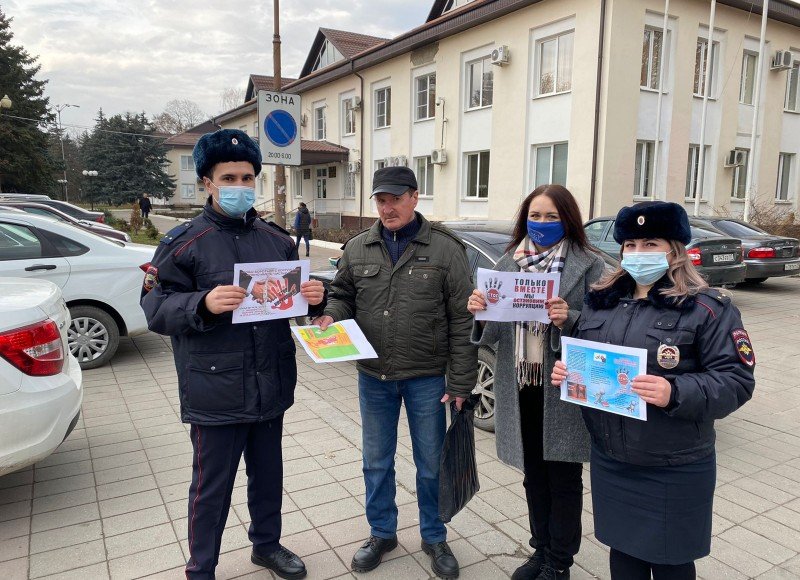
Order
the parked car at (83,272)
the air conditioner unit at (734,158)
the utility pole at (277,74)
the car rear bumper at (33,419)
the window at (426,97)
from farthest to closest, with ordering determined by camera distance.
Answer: the window at (426,97) → the air conditioner unit at (734,158) → the utility pole at (277,74) → the parked car at (83,272) → the car rear bumper at (33,419)

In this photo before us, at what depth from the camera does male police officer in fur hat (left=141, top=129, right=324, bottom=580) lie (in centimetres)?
247

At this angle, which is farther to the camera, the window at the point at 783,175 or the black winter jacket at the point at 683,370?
Result: the window at the point at 783,175

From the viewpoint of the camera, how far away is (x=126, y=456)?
14.3 feet

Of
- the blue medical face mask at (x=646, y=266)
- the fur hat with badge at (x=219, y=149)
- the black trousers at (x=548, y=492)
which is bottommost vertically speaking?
the black trousers at (x=548, y=492)

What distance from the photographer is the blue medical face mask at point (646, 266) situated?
2.13 metres

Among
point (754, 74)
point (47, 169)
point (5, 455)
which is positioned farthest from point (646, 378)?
point (47, 169)

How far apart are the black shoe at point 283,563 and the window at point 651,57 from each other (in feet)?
55.2

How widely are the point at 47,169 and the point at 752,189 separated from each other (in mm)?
39947

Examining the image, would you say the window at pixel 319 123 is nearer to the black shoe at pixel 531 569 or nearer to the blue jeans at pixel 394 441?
the blue jeans at pixel 394 441

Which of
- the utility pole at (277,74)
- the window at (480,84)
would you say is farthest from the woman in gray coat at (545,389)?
the window at (480,84)

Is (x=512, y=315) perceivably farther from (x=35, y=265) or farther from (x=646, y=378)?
(x=35, y=265)

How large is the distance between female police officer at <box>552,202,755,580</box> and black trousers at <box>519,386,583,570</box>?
1.27 ft

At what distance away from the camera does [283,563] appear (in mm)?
2893

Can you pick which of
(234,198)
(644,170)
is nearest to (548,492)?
(234,198)
